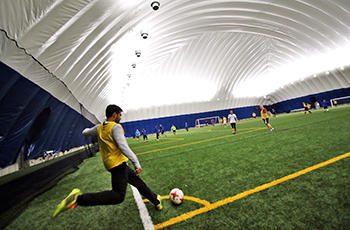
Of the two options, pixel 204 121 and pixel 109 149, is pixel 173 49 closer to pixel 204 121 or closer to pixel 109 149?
pixel 204 121

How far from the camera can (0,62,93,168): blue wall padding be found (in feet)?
18.6

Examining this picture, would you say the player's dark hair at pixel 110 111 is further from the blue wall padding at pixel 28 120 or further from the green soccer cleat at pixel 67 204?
the blue wall padding at pixel 28 120

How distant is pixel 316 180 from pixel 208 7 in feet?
61.7

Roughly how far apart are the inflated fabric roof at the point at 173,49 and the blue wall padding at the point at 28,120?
0.45 m

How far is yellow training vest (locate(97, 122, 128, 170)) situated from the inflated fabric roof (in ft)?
11.8

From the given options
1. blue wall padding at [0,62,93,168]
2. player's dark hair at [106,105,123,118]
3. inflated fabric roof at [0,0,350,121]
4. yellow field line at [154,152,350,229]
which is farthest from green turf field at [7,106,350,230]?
inflated fabric roof at [0,0,350,121]

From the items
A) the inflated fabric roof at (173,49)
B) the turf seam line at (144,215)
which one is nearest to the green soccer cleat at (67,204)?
the turf seam line at (144,215)

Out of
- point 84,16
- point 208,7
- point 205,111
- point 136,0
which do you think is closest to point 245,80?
point 205,111

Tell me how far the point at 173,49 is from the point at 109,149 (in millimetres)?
A: 26620

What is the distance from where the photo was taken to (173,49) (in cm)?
2672

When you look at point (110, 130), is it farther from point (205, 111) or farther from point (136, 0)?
point (205, 111)

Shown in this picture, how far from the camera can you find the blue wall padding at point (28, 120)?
18.6 ft

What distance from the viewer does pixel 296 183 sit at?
312 cm

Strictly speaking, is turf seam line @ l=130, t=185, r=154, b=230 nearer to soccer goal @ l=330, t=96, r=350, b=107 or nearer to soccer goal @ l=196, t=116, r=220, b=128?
soccer goal @ l=196, t=116, r=220, b=128
